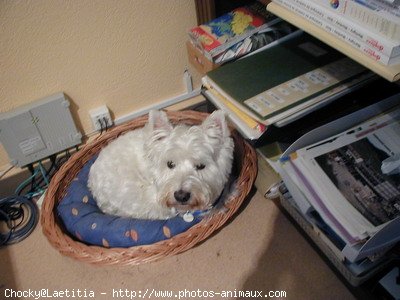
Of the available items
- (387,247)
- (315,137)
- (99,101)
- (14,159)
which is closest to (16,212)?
(14,159)

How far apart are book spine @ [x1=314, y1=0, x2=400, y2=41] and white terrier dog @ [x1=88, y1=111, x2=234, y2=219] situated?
17.7 inches

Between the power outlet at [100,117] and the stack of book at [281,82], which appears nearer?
the stack of book at [281,82]

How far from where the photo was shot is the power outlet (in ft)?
5.09

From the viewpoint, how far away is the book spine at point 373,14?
0.65 metres

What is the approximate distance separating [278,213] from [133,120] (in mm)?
750

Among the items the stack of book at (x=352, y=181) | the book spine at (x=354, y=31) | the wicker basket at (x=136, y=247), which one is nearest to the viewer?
the book spine at (x=354, y=31)

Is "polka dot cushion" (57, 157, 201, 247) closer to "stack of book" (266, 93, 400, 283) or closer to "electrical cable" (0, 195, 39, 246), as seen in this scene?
"electrical cable" (0, 195, 39, 246)

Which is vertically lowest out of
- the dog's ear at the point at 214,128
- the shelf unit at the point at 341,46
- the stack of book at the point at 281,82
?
the dog's ear at the point at 214,128

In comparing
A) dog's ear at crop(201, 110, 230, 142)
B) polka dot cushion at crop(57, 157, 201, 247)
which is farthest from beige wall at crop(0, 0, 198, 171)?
dog's ear at crop(201, 110, 230, 142)

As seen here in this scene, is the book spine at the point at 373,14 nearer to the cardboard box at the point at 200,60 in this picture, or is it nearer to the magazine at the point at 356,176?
the magazine at the point at 356,176

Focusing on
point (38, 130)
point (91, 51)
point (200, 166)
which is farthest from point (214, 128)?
point (38, 130)

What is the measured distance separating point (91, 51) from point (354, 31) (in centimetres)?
103

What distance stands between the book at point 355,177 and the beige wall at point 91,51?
0.79 meters

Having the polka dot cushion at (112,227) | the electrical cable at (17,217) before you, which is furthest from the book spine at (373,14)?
the electrical cable at (17,217)
